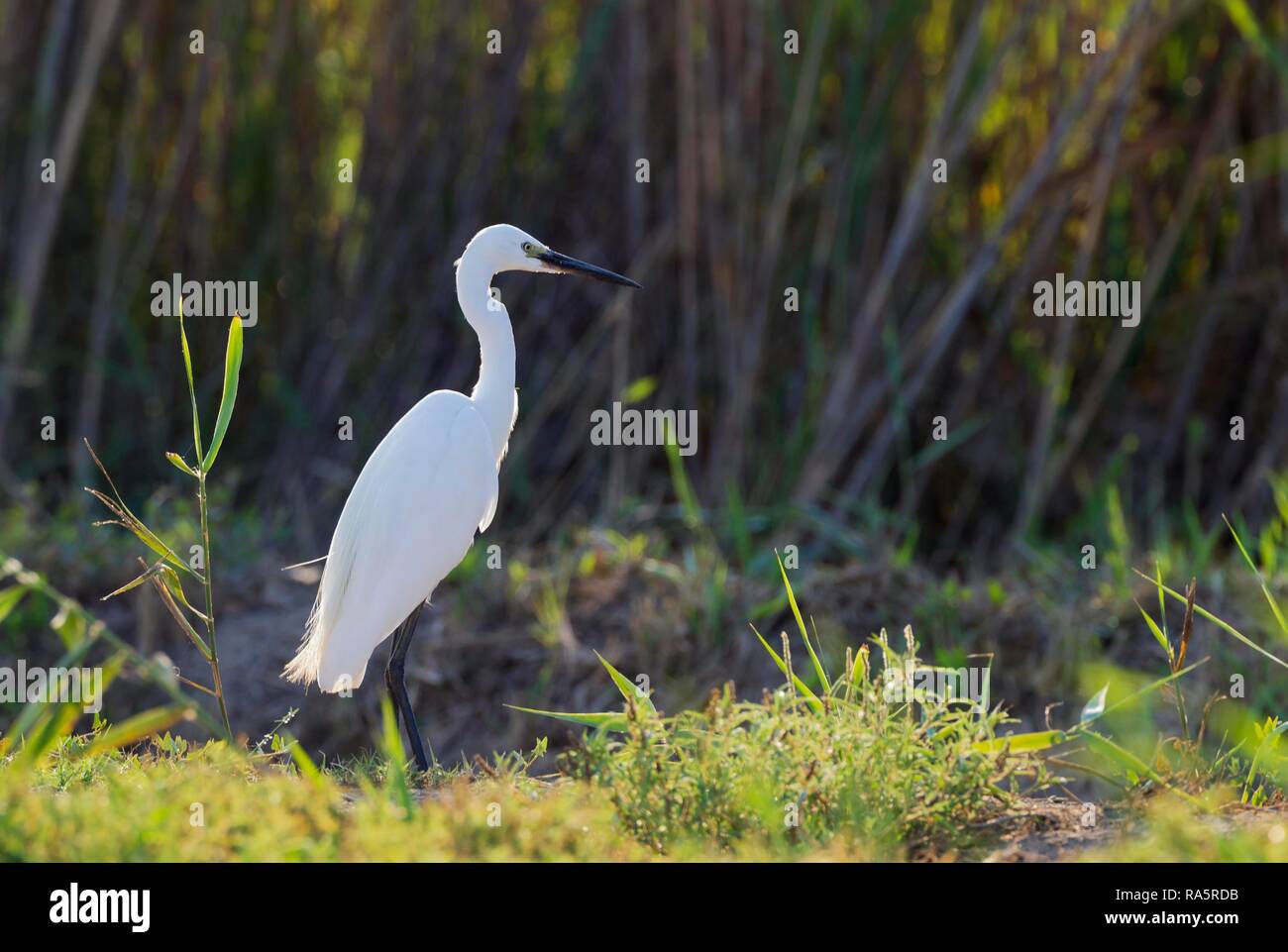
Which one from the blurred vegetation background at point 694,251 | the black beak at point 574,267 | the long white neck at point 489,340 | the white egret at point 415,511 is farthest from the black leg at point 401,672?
the blurred vegetation background at point 694,251

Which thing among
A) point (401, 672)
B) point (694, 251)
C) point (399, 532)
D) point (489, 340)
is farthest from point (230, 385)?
point (694, 251)

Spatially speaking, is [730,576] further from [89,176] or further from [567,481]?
[89,176]

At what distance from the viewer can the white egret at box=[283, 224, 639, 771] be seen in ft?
10.8

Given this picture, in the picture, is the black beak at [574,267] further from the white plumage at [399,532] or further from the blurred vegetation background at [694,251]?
the blurred vegetation background at [694,251]

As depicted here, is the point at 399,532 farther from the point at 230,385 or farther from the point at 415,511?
the point at 230,385

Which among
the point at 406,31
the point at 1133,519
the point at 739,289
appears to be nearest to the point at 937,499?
the point at 1133,519

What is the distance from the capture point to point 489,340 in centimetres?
355

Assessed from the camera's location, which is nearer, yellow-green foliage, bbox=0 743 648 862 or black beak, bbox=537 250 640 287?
yellow-green foliage, bbox=0 743 648 862

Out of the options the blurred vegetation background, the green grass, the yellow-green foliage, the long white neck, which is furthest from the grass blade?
the blurred vegetation background

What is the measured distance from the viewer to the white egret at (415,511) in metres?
3.28

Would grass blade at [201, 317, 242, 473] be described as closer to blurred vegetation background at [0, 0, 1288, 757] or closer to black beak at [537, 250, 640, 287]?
black beak at [537, 250, 640, 287]

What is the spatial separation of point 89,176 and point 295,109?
3.02ft

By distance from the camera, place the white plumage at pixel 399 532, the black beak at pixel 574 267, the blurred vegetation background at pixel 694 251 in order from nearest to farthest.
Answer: the white plumage at pixel 399 532 → the black beak at pixel 574 267 → the blurred vegetation background at pixel 694 251

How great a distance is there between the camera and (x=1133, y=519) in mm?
5543
